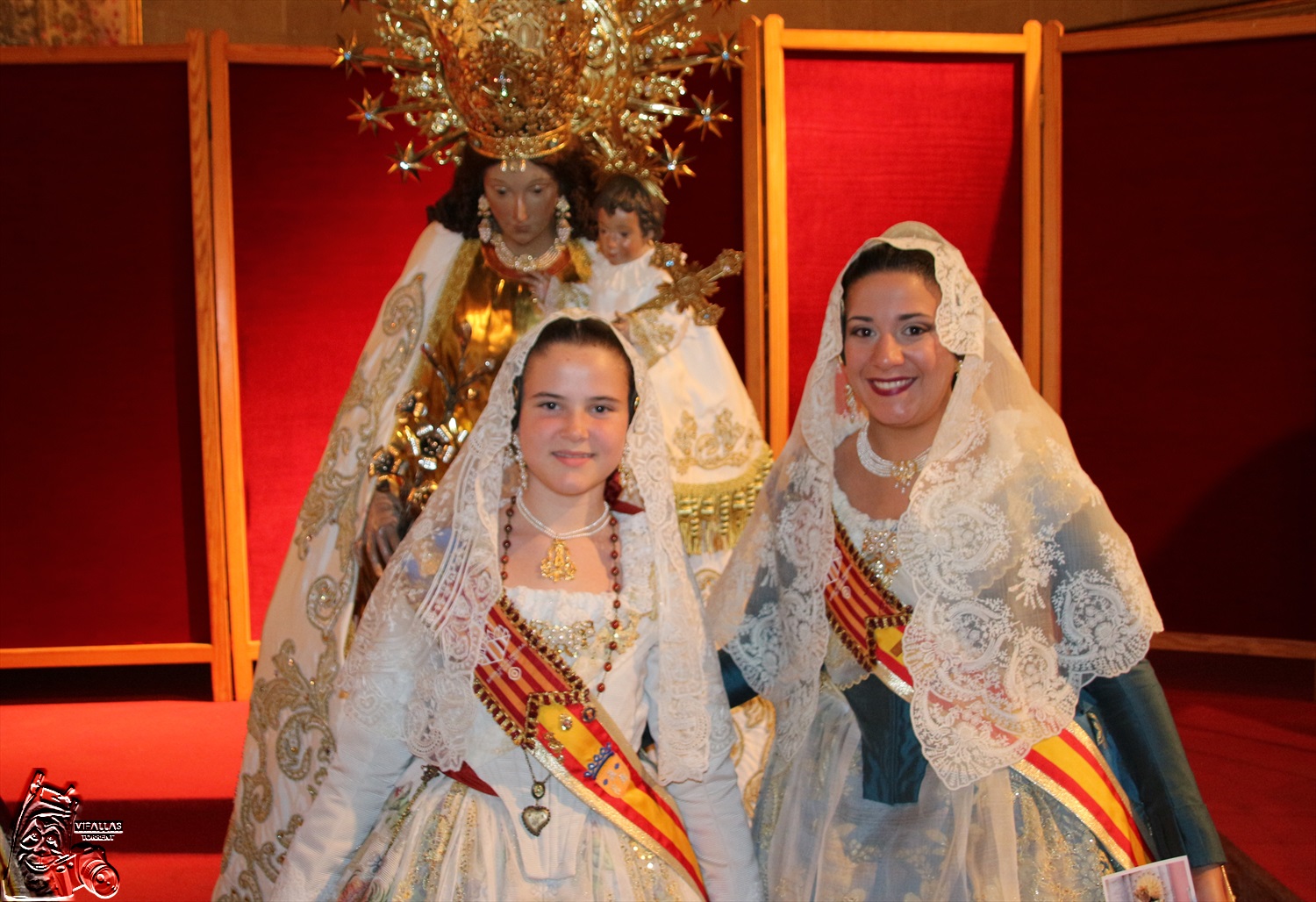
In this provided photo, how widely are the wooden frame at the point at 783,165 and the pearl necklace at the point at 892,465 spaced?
2.19m

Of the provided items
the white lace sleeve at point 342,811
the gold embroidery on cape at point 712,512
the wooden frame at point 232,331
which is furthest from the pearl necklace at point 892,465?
the wooden frame at point 232,331

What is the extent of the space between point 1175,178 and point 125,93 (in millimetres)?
3536

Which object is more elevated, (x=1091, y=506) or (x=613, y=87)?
(x=613, y=87)

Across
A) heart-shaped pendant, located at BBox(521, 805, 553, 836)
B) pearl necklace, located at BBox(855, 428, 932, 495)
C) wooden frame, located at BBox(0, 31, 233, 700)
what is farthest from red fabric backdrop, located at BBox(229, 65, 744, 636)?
heart-shaped pendant, located at BBox(521, 805, 553, 836)

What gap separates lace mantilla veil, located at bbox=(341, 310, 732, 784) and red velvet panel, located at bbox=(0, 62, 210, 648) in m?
2.83

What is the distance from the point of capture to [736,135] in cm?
399

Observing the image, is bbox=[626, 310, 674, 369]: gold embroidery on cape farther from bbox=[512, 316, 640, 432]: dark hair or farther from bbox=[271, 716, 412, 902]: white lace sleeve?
bbox=[271, 716, 412, 902]: white lace sleeve

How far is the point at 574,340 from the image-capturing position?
1687 millimetres

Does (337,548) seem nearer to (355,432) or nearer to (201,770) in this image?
(355,432)

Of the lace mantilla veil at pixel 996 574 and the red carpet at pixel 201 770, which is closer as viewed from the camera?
the lace mantilla veil at pixel 996 574

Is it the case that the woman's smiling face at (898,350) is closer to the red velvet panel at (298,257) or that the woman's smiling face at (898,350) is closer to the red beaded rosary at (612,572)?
the red beaded rosary at (612,572)

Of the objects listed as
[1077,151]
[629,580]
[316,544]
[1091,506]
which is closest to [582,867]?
[629,580]

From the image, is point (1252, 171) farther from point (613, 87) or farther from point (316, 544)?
point (316, 544)

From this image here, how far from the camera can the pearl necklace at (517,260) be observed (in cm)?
262
